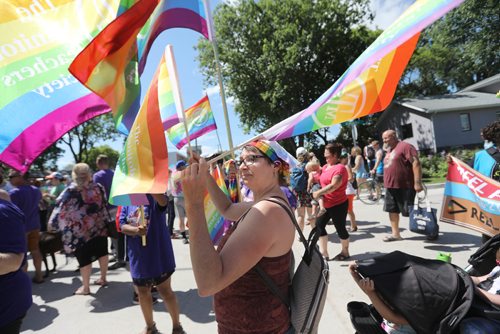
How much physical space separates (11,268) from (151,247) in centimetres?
148

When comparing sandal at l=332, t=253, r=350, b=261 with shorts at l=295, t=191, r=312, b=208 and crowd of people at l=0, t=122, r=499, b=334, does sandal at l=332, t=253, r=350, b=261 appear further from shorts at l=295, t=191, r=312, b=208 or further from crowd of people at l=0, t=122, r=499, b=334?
shorts at l=295, t=191, r=312, b=208

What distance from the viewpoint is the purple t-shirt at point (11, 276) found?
2107 mm

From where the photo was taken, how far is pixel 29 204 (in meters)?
5.66

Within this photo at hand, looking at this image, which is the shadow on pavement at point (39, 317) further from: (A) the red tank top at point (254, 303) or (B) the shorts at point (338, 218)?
(B) the shorts at point (338, 218)

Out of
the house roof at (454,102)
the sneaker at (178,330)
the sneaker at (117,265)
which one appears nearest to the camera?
the sneaker at (178,330)

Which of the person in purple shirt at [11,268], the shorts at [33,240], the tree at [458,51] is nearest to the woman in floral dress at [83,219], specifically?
the shorts at [33,240]

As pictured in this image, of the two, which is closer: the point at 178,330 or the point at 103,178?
the point at 178,330

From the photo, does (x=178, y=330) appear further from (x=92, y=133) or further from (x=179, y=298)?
(x=92, y=133)

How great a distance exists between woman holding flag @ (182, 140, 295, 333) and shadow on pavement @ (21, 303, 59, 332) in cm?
378

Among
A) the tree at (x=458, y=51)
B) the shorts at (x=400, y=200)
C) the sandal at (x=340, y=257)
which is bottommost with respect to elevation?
the sandal at (x=340, y=257)

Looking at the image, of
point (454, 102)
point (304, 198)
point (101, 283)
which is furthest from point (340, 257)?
point (454, 102)

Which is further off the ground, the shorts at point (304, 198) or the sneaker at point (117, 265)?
the shorts at point (304, 198)

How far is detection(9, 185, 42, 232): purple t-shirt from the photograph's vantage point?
5441mm

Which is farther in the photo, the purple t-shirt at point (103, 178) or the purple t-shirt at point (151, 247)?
the purple t-shirt at point (103, 178)
